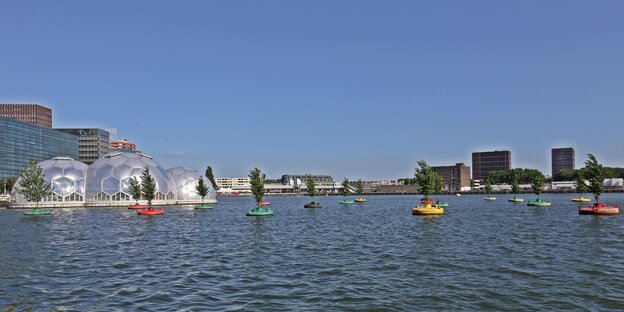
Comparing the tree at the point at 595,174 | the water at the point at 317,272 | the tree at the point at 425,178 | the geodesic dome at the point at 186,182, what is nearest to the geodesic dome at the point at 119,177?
the geodesic dome at the point at 186,182

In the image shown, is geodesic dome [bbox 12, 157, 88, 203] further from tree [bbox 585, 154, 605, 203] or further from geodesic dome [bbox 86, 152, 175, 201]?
tree [bbox 585, 154, 605, 203]

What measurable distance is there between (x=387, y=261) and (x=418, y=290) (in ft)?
33.0

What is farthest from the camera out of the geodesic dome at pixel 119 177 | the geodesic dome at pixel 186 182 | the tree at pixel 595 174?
the geodesic dome at pixel 186 182

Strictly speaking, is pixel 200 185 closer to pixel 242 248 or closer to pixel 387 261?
pixel 242 248

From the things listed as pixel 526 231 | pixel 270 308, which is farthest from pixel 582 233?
pixel 270 308

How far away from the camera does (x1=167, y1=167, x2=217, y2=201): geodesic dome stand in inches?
6422

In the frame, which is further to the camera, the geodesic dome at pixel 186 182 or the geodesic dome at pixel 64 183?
the geodesic dome at pixel 186 182

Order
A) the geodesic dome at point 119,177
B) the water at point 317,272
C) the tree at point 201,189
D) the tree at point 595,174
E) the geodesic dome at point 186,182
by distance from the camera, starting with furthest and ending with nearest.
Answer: the geodesic dome at point 186,182, the tree at point 201,189, the geodesic dome at point 119,177, the tree at point 595,174, the water at point 317,272

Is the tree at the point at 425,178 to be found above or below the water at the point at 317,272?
above

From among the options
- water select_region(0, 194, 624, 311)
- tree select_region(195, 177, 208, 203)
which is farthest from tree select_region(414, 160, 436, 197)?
tree select_region(195, 177, 208, 203)

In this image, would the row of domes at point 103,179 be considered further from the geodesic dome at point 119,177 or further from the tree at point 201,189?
the tree at point 201,189

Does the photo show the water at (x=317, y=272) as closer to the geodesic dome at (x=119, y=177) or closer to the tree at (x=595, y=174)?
the tree at (x=595, y=174)

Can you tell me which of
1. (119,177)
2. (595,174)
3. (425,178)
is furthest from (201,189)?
(595,174)

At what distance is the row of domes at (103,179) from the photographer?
145m
